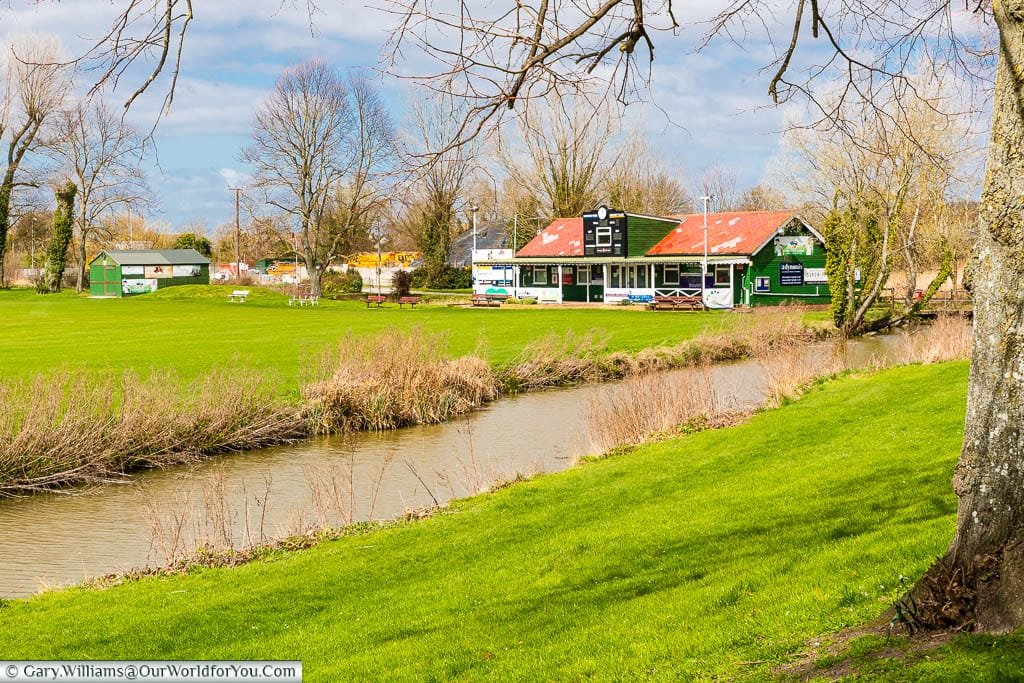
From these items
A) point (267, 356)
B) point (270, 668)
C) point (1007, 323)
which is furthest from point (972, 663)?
point (267, 356)

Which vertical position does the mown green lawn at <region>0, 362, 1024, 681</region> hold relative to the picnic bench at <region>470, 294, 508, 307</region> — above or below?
below

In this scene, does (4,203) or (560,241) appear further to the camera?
(4,203)

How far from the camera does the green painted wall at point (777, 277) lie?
173 feet

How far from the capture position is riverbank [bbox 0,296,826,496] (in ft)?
51.4

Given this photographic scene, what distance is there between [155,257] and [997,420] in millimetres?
81286

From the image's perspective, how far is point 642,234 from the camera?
59656 mm

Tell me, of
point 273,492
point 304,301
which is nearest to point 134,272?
point 304,301

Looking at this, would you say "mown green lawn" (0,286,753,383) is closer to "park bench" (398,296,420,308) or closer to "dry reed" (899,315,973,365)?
"park bench" (398,296,420,308)

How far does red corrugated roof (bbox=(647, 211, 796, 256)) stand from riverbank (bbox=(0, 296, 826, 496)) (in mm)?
22883

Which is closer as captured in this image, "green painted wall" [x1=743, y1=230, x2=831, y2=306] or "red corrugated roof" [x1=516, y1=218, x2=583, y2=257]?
"green painted wall" [x1=743, y1=230, x2=831, y2=306]

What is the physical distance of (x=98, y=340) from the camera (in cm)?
3347

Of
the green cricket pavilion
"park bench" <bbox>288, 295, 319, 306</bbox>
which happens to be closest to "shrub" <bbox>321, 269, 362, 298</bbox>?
"park bench" <bbox>288, 295, 319, 306</bbox>

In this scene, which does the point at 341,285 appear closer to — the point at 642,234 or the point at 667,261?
the point at 642,234

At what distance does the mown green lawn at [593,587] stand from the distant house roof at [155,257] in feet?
234
